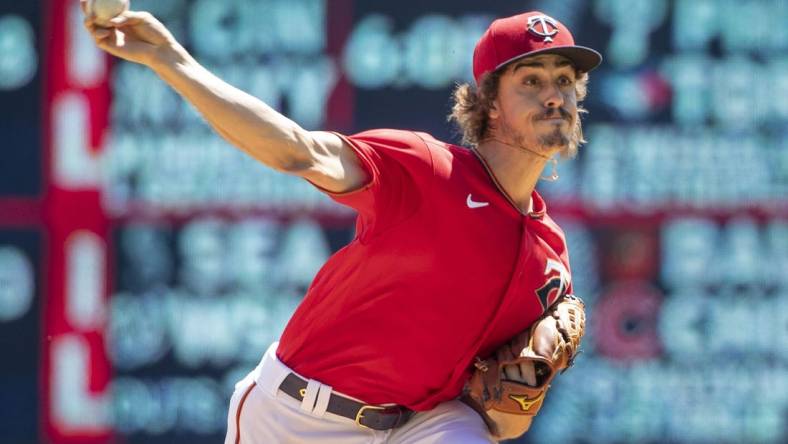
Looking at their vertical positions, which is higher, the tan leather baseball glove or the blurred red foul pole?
the tan leather baseball glove

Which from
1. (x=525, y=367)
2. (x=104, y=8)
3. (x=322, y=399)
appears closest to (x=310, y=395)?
(x=322, y=399)

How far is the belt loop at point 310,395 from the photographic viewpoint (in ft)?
10.8

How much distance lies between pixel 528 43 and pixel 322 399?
100 centimetres

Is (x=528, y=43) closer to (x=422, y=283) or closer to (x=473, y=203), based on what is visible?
(x=473, y=203)

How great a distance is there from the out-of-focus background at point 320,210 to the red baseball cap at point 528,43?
6.36 feet

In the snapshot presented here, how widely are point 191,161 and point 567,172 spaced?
1.48 m

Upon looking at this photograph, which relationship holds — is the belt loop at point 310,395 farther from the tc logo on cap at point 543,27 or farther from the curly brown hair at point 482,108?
the tc logo on cap at point 543,27

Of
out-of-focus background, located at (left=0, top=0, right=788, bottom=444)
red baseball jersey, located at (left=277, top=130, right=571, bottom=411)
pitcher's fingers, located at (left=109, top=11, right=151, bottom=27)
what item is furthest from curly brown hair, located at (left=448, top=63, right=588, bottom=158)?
out-of-focus background, located at (left=0, top=0, right=788, bottom=444)

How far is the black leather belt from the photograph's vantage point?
129 inches

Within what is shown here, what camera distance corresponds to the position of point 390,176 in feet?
9.86

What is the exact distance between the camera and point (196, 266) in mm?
5309

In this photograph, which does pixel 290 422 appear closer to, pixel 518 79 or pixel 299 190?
pixel 518 79

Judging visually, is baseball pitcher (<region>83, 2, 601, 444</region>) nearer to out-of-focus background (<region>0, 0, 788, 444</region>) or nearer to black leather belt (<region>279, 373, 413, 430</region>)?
black leather belt (<region>279, 373, 413, 430</region>)

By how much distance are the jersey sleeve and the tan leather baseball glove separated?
0.47 metres
